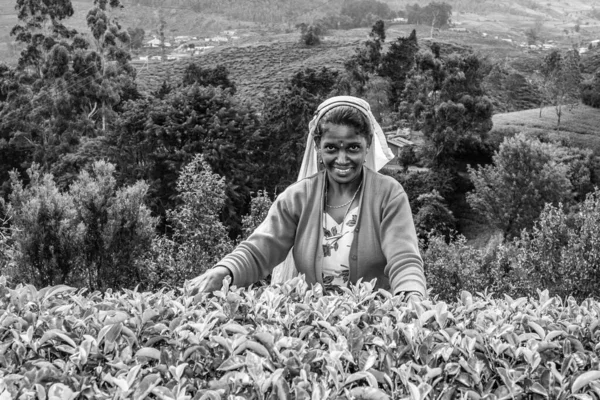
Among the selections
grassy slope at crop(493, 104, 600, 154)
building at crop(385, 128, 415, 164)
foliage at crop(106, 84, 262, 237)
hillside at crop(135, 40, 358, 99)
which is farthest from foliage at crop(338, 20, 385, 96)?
hillside at crop(135, 40, 358, 99)

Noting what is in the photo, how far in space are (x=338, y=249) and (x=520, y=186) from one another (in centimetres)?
2442

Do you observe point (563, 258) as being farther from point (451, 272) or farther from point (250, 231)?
point (250, 231)

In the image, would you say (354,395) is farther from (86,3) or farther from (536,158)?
(86,3)

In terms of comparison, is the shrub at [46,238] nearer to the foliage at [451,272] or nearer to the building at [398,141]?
the foliage at [451,272]

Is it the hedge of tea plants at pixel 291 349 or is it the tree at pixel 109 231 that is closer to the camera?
the hedge of tea plants at pixel 291 349

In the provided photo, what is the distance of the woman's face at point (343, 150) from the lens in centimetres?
278

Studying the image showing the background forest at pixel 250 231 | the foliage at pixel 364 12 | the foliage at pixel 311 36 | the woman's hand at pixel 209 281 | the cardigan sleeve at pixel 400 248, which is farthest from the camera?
the foliage at pixel 364 12

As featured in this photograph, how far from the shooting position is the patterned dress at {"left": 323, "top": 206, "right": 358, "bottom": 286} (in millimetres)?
2865

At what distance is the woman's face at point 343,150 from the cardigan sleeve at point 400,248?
226mm

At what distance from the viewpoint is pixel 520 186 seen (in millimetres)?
25578

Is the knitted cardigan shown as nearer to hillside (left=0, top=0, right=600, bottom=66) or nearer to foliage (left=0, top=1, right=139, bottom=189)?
foliage (left=0, top=1, right=139, bottom=189)

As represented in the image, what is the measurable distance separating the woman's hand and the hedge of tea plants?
16 centimetres

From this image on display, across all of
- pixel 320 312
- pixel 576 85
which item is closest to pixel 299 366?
pixel 320 312

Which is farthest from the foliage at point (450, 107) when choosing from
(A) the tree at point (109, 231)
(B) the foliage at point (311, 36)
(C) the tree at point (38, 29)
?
(B) the foliage at point (311, 36)
